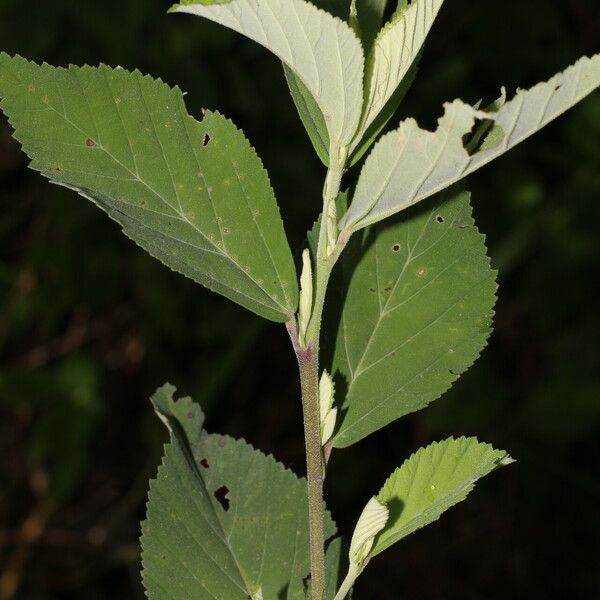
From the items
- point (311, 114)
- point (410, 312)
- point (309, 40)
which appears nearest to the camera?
point (309, 40)

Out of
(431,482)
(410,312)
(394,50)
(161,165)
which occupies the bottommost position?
(431,482)

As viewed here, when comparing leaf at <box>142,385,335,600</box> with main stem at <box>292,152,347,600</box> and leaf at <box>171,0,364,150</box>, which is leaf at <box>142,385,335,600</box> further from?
leaf at <box>171,0,364,150</box>

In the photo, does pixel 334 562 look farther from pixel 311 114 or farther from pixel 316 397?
pixel 311 114

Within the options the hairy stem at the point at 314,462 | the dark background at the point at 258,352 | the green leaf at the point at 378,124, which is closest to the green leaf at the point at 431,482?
the hairy stem at the point at 314,462

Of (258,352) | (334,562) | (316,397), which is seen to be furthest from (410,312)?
(258,352)

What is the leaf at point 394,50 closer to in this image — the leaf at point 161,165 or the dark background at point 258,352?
the leaf at point 161,165

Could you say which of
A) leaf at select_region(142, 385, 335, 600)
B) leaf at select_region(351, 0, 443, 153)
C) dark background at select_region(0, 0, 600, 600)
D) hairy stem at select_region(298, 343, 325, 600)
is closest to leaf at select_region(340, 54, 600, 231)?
leaf at select_region(351, 0, 443, 153)
